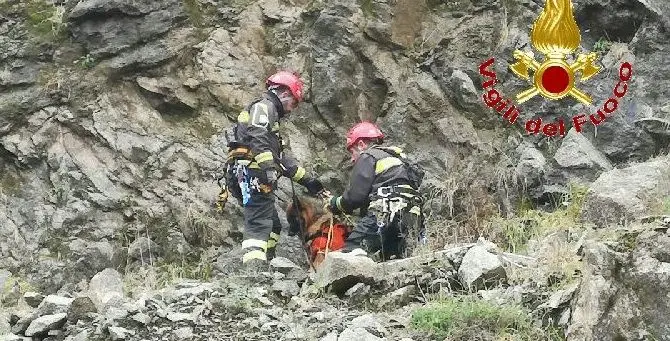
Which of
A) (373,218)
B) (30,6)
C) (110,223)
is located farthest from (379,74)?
(30,6)

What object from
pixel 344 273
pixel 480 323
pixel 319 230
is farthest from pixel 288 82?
pixel 480 323

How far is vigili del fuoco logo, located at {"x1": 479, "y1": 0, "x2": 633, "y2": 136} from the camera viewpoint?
8508 mm

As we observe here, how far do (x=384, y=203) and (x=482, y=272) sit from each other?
2043 mm

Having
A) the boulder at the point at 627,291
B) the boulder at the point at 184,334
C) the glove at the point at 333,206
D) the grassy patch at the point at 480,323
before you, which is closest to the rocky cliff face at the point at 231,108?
the glove at the point at 333,206

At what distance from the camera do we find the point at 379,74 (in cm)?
946

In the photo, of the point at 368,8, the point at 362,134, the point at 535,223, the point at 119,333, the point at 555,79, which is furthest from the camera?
the point at 368,8

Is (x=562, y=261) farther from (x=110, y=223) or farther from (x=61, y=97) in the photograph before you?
(x=61, y=97)

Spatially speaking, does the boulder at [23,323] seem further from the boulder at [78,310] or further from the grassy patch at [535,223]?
the grassy patch at [535,223]

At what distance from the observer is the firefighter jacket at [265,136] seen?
7.50 m

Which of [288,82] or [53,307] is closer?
[53,307]

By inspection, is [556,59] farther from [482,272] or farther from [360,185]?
[482,272]

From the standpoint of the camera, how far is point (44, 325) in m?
5.43

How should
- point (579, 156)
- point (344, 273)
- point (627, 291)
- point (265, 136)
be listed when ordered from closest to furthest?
point (627, 291) → point (344, 273) → point (265, 136) → point (579, 156)

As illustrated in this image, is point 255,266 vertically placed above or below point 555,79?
below
